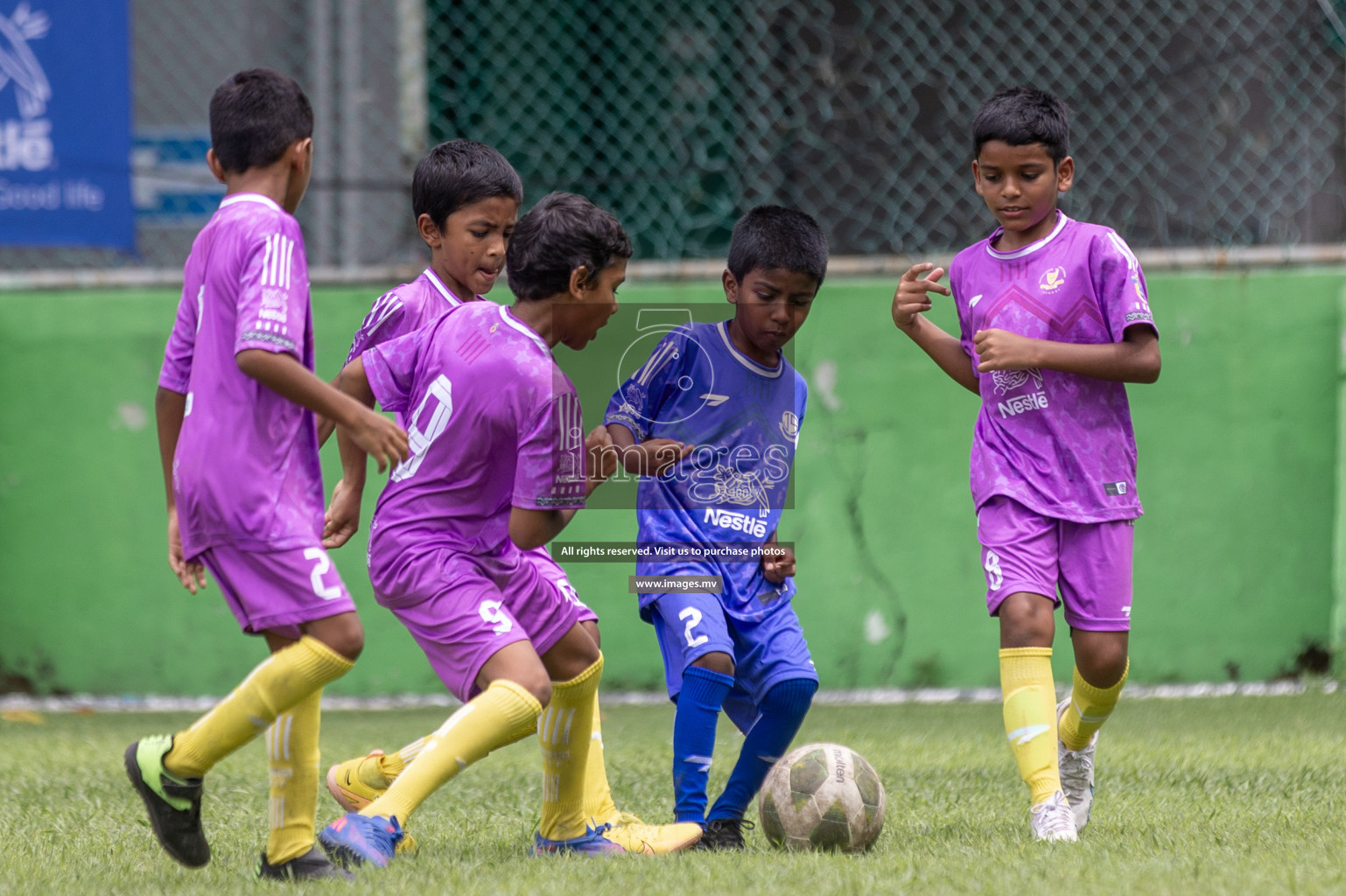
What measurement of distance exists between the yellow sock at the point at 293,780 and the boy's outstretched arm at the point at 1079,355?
1792 millimetres

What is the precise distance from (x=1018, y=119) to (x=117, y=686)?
4769 millimetres

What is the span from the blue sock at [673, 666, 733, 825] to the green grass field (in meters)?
0.21

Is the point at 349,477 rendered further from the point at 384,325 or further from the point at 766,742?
the point at 766,742

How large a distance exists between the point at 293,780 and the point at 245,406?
0.81 metres

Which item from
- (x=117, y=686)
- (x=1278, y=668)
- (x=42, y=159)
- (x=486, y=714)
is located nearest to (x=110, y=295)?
(x=42, y=159)

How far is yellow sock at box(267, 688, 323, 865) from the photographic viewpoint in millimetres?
3223

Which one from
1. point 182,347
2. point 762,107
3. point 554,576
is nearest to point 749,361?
point 554,576

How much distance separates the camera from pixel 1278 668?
22.1ft

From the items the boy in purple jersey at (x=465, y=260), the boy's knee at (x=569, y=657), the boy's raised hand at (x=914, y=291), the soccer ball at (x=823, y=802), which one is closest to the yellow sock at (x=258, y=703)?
the boy's knee at (x=569, y=657)

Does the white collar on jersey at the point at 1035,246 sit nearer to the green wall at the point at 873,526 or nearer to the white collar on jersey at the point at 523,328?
the white collar on jersey at the point at 523,328

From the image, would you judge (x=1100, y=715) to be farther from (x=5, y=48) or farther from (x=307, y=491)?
(x=5, y=48)

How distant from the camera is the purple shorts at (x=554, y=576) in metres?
3.63

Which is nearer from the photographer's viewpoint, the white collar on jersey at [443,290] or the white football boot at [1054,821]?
the white football boot at [1054,821]

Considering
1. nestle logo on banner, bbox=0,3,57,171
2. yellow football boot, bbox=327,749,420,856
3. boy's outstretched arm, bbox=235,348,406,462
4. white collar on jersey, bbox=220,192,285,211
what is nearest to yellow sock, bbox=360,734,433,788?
yellow football boot, bbox=327,749,420,856
